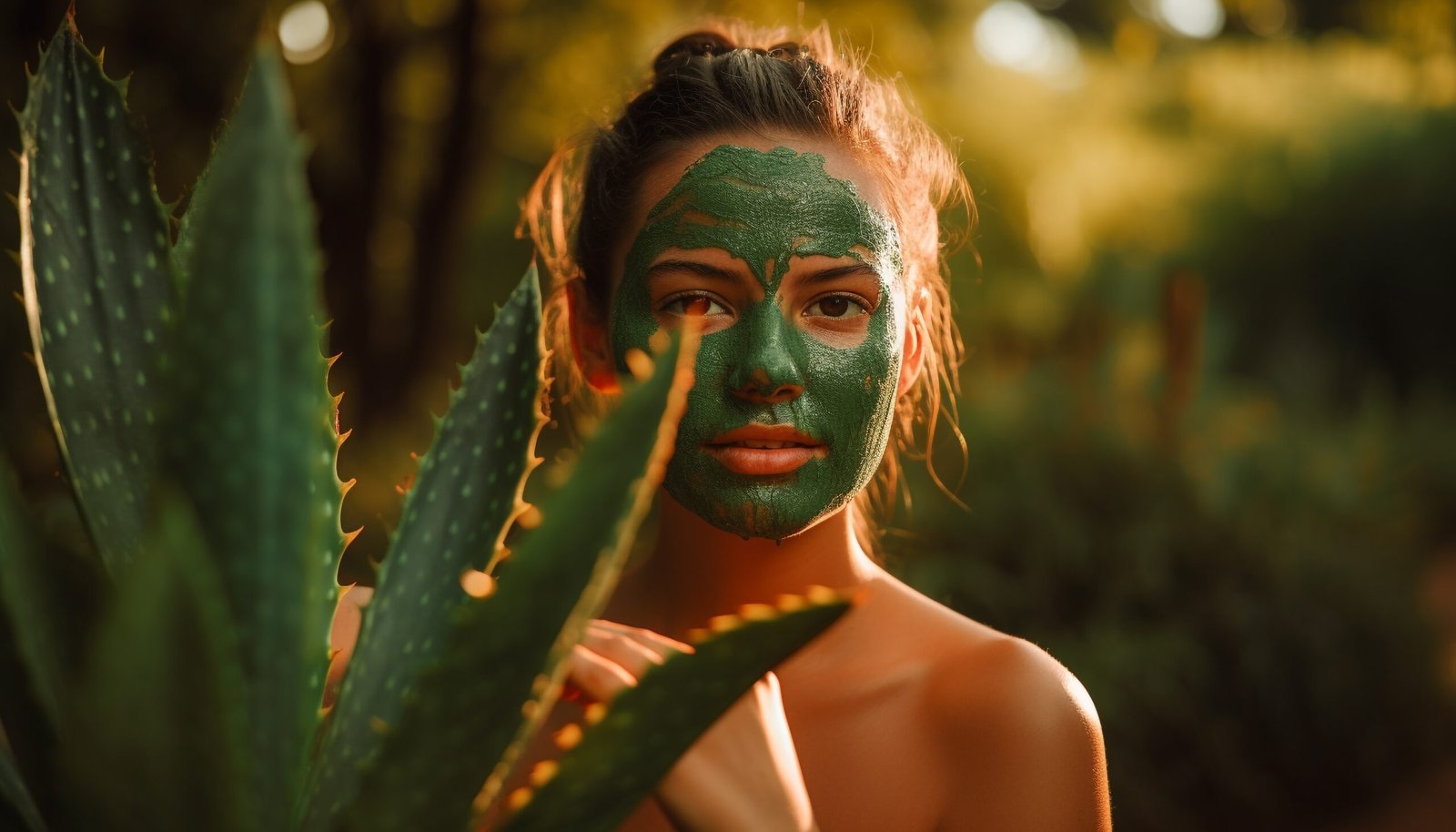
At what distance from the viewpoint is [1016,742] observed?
139 centimetres

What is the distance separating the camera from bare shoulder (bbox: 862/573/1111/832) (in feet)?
4.47

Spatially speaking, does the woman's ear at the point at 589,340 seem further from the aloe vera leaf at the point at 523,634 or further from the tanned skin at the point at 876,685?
the aloe vera leaf at the point at 523,634

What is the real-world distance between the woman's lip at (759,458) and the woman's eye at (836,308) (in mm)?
160

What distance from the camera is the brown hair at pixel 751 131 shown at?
4.96 feet

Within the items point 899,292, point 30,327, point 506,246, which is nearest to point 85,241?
point 30,327

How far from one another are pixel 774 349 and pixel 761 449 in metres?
0.12

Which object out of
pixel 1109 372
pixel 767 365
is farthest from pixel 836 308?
pixel 1109 372

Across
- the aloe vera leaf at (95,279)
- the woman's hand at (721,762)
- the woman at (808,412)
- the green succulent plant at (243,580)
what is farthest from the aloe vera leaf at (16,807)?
the woman at (808,412)

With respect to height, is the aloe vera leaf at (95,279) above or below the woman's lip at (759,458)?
above

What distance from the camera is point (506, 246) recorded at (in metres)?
12.3

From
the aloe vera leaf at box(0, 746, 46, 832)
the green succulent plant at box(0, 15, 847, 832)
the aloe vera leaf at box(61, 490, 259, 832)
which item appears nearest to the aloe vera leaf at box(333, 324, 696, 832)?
the green succulent plant at box(0, 15, 847, 832)

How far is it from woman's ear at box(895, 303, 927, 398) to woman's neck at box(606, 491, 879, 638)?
198mm

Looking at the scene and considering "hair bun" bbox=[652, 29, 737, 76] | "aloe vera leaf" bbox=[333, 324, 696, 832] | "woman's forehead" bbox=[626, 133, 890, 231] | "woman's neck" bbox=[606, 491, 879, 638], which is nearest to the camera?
"aloe vera leaf" bbox=[333, 324, 696, 832]

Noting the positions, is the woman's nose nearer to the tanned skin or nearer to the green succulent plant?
the tanned skin
